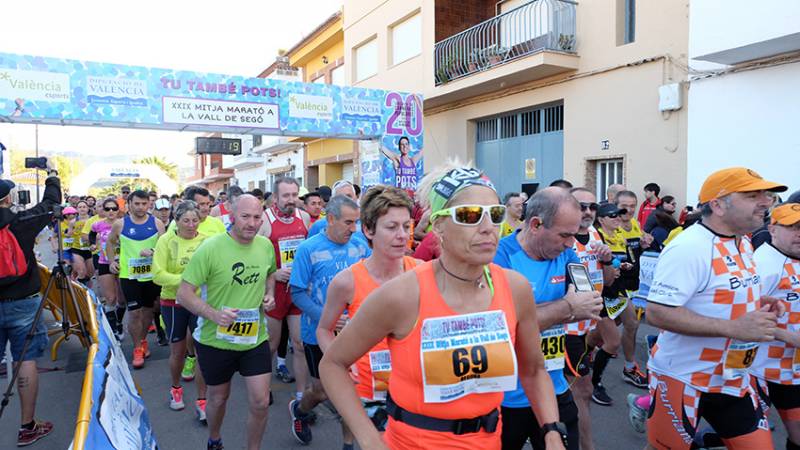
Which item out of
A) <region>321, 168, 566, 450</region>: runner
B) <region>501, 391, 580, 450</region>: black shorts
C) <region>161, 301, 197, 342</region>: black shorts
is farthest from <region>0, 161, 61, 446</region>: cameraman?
<region>501, 391, 580, 450</region>: black shorts

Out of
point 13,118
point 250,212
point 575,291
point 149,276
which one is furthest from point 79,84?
point 575,291

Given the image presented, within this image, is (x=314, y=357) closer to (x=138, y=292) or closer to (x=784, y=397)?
(x=784, y=397)

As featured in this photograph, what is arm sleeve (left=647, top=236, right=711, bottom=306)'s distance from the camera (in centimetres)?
285

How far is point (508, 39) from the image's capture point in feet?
46.6

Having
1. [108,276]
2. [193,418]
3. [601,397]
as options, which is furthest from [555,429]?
[108,276]

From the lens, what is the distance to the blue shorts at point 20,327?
4652mm

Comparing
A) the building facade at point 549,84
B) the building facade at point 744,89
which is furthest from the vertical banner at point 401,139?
the building facade at point 744,89

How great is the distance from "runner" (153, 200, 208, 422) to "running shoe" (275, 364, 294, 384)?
1.14 metres

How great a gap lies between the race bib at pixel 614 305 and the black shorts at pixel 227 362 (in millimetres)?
3104

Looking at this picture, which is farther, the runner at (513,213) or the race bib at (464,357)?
the runner at (513,213)

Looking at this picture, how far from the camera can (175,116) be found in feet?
38.9

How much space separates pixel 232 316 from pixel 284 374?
106 inches

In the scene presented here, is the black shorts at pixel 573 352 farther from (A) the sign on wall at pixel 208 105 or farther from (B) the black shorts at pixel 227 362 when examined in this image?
(A) the sign on wall at pixel 208 105

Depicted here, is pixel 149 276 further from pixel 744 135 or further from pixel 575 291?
pixel 744 135
